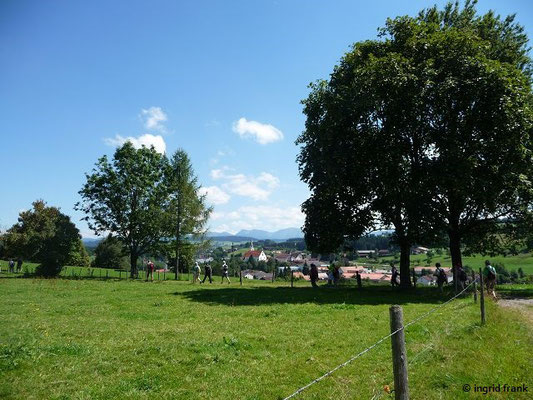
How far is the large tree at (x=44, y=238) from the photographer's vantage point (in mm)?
46250

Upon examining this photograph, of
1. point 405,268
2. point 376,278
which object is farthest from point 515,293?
point 376,278

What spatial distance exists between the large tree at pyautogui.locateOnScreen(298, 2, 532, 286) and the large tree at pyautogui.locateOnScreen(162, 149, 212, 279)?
2181 centimetres

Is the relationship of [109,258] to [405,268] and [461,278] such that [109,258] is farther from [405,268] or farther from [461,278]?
[461,278]

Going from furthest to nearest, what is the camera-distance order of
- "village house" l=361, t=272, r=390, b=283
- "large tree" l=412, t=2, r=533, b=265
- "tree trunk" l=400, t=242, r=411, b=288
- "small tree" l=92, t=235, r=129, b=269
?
"small tree" l=92, t=235, r=129, b=269, "village house" l=361, t=272, r=390, b=283, "tree trunk" l=400, t=242, r=411, b=288, "large tree" l=412, t=2, r=533, b=265

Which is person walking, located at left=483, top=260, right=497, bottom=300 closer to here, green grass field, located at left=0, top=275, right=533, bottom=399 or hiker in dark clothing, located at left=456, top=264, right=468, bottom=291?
hiker in dark clothing, located at left=456, top=264, right=468, bottom=291

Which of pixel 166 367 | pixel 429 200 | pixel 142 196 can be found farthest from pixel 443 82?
pixel 142 196

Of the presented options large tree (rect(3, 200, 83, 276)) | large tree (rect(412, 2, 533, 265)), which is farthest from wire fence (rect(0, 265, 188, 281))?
large tree (rect(412, 2, 533, 265))

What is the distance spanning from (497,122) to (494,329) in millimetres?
16252

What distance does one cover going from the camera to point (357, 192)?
28.8m

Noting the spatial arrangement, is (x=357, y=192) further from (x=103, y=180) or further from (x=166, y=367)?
(x=103, y=180)

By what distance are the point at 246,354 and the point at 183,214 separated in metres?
40.0

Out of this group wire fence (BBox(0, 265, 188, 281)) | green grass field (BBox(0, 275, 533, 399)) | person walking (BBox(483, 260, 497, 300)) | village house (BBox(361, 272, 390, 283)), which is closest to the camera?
green grass field (BBox(0, 275, 533, 399))

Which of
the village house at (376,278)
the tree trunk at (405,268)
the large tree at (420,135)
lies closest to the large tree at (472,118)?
the large tree at (420,135)

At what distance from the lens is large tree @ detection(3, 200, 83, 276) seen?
46.2m
